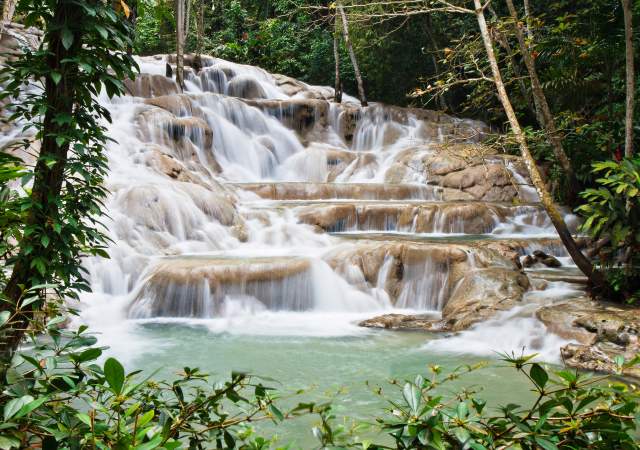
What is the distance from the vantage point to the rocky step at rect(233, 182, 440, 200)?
44.4 ft

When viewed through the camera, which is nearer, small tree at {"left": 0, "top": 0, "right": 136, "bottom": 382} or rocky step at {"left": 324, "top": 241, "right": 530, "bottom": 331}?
small tree at {"left": 0, "top": 0, "right": 136, "bottom": 382}

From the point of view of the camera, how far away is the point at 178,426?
Result: 1.39 meters

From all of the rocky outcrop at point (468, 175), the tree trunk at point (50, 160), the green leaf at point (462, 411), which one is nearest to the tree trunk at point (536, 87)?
the rocky outcrop at point (468, 175)

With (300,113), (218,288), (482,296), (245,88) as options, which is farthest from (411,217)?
(245,88)

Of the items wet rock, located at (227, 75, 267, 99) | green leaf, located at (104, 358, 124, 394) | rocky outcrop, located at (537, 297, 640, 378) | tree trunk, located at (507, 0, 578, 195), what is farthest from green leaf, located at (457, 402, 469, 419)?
wet rock, located at (227, 75, 267, 99)

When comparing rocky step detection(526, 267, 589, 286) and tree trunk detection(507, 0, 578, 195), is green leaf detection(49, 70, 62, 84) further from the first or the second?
rocky step detection(526, 267, 589, 286)

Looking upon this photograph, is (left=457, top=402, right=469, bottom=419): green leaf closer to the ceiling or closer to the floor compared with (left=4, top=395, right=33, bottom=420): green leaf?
closer to the floor

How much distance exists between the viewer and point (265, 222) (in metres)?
10.9

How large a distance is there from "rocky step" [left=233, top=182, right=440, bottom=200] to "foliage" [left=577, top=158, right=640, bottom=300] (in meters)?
7.06

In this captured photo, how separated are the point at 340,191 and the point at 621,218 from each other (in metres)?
8.07

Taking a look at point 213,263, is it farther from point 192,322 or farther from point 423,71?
point 423,71

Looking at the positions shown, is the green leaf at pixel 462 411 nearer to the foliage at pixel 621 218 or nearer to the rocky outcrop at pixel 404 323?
the foliage at pixel 621 218

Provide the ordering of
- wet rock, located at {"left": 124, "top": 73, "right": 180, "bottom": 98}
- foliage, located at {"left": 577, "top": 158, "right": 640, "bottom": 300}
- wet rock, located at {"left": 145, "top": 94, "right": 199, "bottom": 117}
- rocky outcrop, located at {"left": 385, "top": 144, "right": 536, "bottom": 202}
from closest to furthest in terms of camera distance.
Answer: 1. foliage, located at {"left": 577, "top": 158, "right": 640, "bottom": 300}
2. rocky outcrop, located at {"left": 385, "top": 144, "right": 536, "bottom": 202}
3. wet rock, located at {"left": 145, "top": 94, "right": 199, "bottom": 117}
4. wet rock, located at {"left": 124, "top": 73, "right": 180, "bottom": 98}

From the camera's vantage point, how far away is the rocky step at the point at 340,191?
1355cm
